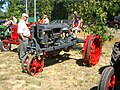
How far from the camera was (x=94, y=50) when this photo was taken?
29.9 ft

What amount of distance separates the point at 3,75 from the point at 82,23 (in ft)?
15.6

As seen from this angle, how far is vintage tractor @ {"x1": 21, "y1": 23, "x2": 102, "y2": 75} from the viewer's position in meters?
7.82

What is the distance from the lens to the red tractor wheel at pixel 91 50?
27.8ft

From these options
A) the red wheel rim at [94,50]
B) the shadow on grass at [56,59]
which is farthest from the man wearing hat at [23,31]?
the red wheel rim at [94,50]

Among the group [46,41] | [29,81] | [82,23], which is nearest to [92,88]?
[29,81]

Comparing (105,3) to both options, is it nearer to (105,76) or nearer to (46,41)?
(46,41)

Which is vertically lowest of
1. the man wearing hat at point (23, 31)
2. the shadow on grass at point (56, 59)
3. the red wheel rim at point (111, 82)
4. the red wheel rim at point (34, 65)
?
the shadow on grass at point (56, 59)

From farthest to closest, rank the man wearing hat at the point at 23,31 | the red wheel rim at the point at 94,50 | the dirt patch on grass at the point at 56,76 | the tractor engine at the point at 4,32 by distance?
the tractor engine at the point at 4,32, the red wheel rim at the point at 94,50, the man wearing hat at the point at 23,31, the dirt patch on grass at the point at 56,76

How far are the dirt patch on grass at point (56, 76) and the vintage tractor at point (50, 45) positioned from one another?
0.27 m

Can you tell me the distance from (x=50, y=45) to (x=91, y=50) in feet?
4.48

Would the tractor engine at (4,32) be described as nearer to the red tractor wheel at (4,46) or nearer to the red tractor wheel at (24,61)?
the red tractor wheel at (4,46)

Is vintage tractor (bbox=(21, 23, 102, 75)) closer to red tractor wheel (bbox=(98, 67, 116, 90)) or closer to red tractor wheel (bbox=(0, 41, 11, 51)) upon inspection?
red tractor wheel (bbox=(98, 67, 116, 90))

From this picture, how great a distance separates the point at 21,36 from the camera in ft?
28.7

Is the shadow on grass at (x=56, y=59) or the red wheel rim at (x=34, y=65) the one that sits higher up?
the red wheel rim at (x=34, y=65)
